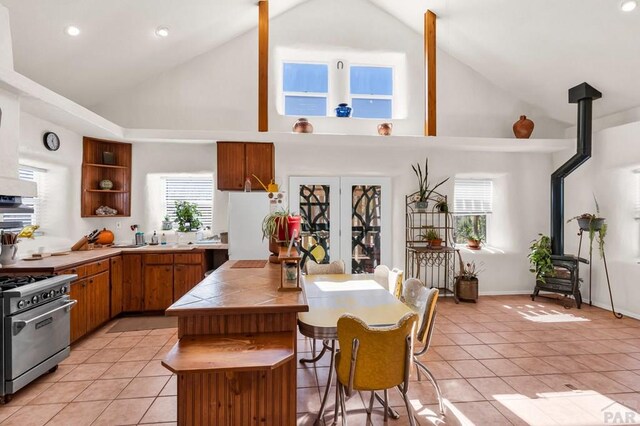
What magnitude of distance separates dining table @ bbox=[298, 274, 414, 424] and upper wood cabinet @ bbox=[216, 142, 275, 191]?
198cm

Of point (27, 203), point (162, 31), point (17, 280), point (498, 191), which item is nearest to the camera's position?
point (17, 280)

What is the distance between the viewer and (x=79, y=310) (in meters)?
3.40

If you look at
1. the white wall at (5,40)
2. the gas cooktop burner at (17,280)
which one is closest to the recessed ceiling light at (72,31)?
the white wall at (5,40)

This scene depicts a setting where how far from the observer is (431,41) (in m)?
5.06

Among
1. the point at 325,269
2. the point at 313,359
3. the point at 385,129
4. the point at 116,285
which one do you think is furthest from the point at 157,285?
the point at 385,129

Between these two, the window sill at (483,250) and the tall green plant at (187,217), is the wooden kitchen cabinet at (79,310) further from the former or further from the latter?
the window sill at (483,250)

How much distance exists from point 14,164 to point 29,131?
1.01 m

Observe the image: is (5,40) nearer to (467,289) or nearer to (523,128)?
(467,289)

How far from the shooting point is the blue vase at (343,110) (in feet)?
17.3

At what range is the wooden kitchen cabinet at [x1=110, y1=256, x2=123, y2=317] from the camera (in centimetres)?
405

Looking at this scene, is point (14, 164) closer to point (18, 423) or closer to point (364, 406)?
point (18, 423)

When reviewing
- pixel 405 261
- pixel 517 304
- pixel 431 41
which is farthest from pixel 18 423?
pixel 431 41

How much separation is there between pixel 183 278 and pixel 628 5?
597 centimetres

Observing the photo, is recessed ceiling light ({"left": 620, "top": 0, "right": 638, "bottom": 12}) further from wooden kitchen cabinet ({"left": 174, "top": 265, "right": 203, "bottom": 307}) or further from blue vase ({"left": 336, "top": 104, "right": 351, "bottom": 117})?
wooden kitchen cabinet ({"left": 174, "top": 265, "right": 203, "bottom": 307})
